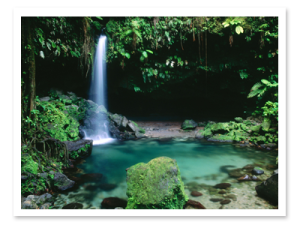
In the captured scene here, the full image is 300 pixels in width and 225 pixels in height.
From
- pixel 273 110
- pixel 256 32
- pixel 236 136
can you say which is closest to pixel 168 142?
pixel 236 136

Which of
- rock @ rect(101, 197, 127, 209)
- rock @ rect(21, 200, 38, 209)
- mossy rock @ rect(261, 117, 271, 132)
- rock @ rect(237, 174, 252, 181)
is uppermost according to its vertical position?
mossy rock @ rect(261, 117, 271, 132)

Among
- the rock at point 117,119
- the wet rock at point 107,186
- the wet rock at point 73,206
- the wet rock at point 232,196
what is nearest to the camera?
the wet rock at point 73,206

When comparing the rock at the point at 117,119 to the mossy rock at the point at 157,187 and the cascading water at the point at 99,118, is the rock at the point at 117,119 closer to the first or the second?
the cascading water at the point at 99,118

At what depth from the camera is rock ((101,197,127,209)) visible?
337 cm

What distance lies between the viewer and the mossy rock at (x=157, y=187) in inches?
106

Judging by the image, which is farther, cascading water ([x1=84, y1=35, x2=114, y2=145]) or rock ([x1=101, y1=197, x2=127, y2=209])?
cascading water ([x1=84, y1=35, x2=114, y2=145])

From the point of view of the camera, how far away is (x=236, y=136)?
816cm

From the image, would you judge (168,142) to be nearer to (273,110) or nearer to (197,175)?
(197,175)

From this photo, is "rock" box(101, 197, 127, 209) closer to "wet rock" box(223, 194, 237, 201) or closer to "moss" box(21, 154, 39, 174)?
"moss" box(21, 154, 39, 174)

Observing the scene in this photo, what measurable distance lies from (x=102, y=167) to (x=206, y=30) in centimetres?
731

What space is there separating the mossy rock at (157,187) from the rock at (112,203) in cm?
56

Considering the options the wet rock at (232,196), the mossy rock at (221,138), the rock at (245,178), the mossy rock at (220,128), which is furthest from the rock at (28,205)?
the mossy rock at (220,128)

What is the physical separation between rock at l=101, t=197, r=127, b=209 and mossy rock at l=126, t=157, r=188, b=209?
0.56m

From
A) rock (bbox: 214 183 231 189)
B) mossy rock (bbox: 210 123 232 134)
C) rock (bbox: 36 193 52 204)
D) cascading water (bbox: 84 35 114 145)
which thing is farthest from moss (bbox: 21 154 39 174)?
mossy rock (bbox: 210 123 232 134)
